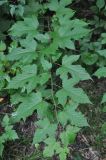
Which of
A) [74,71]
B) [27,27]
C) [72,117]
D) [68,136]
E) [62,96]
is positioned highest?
[27,27]

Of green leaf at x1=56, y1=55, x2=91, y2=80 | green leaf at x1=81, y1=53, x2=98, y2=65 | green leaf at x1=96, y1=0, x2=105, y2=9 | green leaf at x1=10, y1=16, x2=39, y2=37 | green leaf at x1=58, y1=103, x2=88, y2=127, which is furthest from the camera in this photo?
green leaf at x1=96, y1=0, x2=105, y2=9

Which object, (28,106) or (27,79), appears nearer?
(28,106)

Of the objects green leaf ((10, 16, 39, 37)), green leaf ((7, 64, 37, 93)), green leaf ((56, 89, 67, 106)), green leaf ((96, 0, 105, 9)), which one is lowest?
green leaf ((56, 89, 67, 106))

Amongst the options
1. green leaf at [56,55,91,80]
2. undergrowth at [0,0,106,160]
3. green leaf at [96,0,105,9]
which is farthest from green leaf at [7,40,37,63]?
green leaf at [96,0,105,9]

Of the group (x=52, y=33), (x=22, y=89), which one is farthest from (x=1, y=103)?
(x=52, y=33)

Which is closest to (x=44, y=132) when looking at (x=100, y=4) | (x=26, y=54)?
(x=26, y=54)

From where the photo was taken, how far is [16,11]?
11.5 ft

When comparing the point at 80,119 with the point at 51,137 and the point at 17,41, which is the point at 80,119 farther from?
the point at 17,41

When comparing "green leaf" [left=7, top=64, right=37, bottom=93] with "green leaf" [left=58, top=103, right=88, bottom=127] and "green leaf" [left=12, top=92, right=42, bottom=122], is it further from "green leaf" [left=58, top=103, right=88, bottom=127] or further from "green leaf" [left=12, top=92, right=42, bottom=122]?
"green leaf" [left=58, top=103, right=88, bottom=127]

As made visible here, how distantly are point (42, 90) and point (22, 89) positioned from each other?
29cm

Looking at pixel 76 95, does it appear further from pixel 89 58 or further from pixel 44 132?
pixel 89 58

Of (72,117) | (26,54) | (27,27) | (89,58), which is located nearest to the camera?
(72,117)

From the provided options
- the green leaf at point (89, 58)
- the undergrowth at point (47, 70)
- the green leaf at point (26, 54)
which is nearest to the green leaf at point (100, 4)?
the undergrowth at point (47, 70)

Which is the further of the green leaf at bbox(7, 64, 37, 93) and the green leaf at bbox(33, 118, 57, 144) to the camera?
the green leaf at bbox(7, 64, 37, 93)
